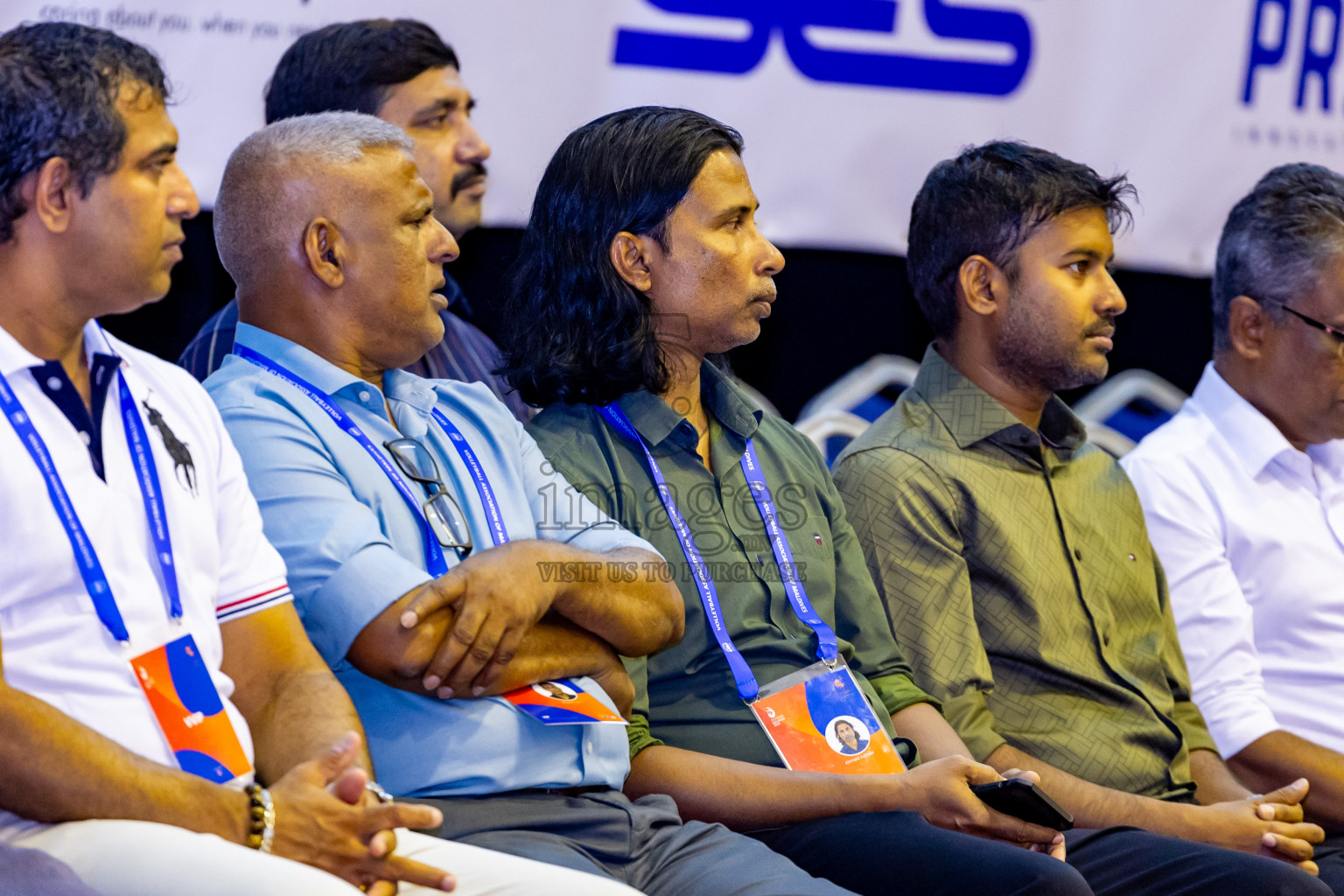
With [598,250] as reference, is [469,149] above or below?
above

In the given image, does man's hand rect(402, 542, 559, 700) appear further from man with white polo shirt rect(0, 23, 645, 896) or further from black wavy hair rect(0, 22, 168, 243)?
black wavy hair rect(0, 22, 168, 243)

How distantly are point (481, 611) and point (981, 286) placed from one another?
162 cm

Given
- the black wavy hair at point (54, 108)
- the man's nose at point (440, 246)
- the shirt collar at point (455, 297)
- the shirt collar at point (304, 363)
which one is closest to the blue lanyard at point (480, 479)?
the shirt collar at point (304, 363)

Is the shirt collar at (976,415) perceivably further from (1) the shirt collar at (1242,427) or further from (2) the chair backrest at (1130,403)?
(2) the chair backrest at (1130,403)

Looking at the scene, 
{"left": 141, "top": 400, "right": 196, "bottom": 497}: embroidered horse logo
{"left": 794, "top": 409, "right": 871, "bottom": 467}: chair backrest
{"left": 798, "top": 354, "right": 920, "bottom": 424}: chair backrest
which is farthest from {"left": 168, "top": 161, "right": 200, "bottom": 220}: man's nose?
{"left": 798, "top": 354, "right": 920, "bottom": 424}: chair backrest

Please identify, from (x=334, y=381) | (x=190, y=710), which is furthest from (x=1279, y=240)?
(x=190, y=710)

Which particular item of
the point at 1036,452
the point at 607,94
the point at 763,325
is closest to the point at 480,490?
the point at 1036,452

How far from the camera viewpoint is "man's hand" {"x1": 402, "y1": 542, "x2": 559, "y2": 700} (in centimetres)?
191

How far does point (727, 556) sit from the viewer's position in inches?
97.6

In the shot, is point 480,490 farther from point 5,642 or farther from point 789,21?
point 789,21

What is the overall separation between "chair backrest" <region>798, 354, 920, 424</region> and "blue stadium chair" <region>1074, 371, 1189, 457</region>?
576 millimetres

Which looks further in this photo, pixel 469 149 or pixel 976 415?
pixel 469 149

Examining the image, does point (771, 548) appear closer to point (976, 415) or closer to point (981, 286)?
point (976, 415)

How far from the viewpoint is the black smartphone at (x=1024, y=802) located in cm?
215
